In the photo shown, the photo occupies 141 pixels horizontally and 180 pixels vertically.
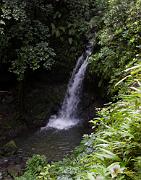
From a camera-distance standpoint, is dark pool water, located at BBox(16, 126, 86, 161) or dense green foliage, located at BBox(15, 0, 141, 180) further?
dark pool water, located at BBox(16, 126, 86, 161)

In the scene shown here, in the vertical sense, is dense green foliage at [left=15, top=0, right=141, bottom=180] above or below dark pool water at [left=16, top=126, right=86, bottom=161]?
above

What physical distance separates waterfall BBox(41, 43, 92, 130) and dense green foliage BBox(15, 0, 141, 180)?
6.02 ft

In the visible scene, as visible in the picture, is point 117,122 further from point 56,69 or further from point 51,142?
point 56,69

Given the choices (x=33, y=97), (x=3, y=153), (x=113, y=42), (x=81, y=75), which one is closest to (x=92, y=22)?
(x=81, y=75)

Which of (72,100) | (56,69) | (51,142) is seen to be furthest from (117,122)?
(56,69)

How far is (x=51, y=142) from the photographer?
9.82 meters

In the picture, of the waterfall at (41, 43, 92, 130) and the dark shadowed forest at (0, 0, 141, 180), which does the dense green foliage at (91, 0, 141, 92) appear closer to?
the dark shadowed forest at (0, 0, 141, 180)

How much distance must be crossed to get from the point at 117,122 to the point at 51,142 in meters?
6.74

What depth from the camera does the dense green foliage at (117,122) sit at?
8.51 ft

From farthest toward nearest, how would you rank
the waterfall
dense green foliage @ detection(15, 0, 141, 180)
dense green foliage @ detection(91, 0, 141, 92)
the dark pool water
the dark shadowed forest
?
the waterfall < the dark pool water < the dark shadowed forest < dense green foliage @ detection(91, 0, 141, 92) < dense green foliage @ detection(15, 0, 141, 180)

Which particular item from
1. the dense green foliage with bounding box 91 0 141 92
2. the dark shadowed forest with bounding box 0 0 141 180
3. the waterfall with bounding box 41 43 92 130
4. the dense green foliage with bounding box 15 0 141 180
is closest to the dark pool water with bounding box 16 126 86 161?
the dark shadowed forest with bounding box 0 0 141 180

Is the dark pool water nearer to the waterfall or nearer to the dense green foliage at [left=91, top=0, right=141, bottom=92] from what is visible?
the waterfall

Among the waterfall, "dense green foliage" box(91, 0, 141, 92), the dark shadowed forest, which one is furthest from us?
the waterfall

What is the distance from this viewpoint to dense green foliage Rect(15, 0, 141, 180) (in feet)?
8.51
